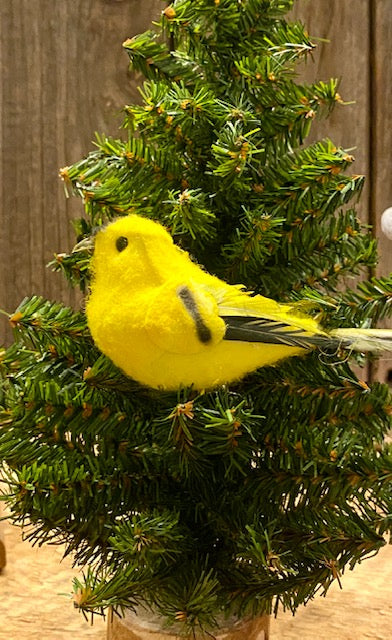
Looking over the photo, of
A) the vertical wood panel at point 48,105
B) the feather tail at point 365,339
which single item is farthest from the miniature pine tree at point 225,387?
the vertical wood panel at point 48,105

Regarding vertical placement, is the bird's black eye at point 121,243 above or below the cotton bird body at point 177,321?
above

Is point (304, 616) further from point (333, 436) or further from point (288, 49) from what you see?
point (288, 49)

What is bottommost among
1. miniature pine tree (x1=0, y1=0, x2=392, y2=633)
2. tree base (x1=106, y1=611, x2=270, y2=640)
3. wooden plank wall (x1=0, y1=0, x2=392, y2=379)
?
tree base (x1=106, y1=611, x2=270, y2=640)

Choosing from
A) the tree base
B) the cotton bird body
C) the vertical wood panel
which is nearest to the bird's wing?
the cotton bird body

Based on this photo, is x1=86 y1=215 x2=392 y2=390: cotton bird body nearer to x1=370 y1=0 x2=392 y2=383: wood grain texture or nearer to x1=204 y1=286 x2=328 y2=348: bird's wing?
x1=204 y1=286 x2=328 y2=348: bird's wing

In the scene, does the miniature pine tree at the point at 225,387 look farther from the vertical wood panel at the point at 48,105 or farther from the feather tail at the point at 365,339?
the vertical wood panel at the point at 48,105

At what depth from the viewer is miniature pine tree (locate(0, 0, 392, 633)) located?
1.26 ft

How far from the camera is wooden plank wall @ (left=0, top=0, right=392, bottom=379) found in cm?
73

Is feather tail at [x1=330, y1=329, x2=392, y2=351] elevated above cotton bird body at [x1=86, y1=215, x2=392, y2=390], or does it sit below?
below

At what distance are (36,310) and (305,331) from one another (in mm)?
134

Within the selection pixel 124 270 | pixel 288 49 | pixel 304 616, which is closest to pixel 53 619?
pixel 304 616

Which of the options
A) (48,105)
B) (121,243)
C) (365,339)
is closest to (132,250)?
(121,243)

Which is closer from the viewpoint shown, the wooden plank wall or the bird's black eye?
the bird's black eye

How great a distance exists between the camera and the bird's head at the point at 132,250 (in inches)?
14.4
